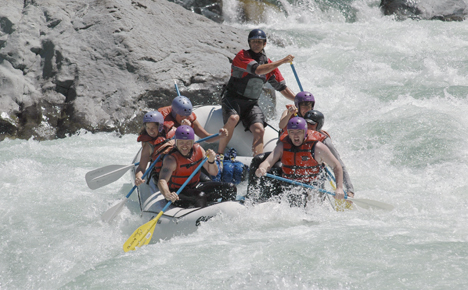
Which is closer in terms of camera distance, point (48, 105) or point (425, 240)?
point (425, 240)

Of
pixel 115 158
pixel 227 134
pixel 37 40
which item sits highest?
pixel 227 134

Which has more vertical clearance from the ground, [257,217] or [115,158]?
[257,217]

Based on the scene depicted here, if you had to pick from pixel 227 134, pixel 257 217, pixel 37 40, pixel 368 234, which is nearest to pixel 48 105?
pixel 37 40

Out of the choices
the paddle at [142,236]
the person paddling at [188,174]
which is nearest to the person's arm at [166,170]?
the person paddling at [188,174]

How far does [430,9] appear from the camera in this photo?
47.8 feet

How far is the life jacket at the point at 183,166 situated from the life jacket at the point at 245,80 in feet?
4.04

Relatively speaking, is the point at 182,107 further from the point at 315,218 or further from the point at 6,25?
the point at 6,25

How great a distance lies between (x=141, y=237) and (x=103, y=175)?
1.35 metres

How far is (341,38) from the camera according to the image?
12.7 m

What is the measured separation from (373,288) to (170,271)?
61.1 inches

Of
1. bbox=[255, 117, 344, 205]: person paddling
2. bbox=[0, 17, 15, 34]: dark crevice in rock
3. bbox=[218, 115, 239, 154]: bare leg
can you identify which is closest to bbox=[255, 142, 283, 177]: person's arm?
bbox=[255, 117, 344, 205]: person paddling

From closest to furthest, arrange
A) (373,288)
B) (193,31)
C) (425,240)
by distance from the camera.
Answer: (373,288)
(425,240)
(193,31)

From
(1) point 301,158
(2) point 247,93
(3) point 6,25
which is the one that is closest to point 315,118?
(1) point 301,158

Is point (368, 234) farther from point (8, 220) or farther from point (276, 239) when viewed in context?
point (8, 220)
